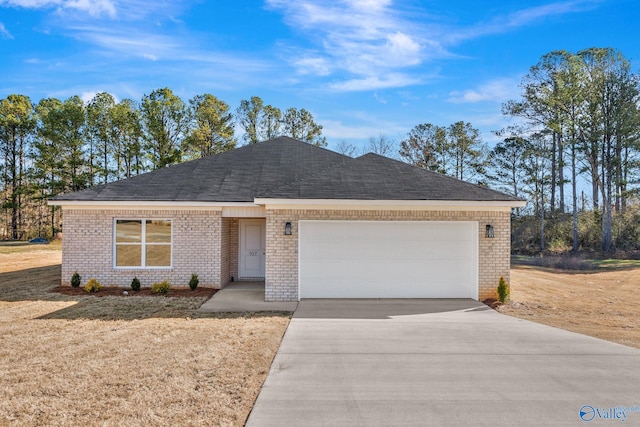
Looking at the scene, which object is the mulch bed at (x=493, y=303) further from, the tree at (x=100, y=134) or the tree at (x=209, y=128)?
the tree at (x=100, y=134)

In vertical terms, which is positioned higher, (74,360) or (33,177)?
(33,177)

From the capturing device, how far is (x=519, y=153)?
35.3 m

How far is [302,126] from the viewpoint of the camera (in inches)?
1502

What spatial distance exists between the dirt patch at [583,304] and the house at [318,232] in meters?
1.36

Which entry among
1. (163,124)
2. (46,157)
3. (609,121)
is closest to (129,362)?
(163,124)

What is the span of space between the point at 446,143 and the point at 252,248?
2788 cm

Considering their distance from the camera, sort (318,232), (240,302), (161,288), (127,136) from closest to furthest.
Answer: (240,302) → (318,232) → (161,288) → (127,136)

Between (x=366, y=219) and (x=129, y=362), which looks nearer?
(x=129, y=362)

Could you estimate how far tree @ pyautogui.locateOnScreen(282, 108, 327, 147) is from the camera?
37969 millimetres

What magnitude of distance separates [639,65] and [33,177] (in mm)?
50211

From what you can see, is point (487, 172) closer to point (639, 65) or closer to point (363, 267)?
point (639, 65)

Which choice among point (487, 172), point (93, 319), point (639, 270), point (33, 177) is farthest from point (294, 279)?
point (33, 177)

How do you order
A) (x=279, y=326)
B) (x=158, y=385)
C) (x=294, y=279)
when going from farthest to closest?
(x=294, y=279) < (x=279, y=326) < (x=158, y=385)

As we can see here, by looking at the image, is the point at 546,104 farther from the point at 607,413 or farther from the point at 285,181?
the point at 607,413
